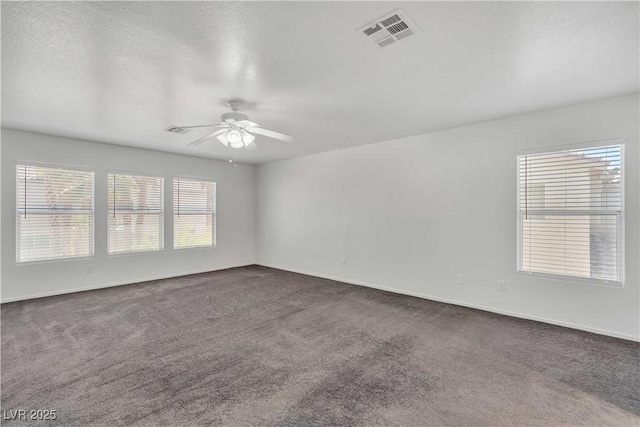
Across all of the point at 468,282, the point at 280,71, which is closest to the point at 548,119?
the point at 468,282

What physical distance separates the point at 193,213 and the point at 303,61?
195 inches

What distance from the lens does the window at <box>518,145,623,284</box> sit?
3158mm

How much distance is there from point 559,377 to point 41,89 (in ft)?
17.5

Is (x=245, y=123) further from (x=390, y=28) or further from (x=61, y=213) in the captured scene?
(x=61, y=213)

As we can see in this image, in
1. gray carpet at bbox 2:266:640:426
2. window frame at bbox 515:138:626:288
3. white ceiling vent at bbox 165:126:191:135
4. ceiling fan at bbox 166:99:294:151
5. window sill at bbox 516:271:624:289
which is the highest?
white ceiling vent at bbox 165:126:191:135

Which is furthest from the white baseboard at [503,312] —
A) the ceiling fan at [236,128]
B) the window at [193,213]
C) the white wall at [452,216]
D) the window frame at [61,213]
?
the window frame at [61,213]

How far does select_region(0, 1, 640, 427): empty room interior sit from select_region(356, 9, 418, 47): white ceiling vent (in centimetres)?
1

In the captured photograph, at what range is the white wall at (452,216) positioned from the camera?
3.17m

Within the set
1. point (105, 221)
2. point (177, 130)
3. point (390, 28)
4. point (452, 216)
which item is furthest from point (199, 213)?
point (390, 28)

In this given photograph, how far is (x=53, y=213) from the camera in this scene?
4.67 meters

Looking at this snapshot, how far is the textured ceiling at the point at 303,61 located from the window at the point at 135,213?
1777 millimetres

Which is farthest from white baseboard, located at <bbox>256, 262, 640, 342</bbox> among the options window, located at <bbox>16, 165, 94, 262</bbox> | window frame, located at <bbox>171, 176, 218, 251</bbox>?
window, located at <bbox>16, 165, 94, 262</bbox>

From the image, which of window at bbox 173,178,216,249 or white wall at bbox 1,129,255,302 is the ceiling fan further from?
window at bbox 173,178,216,249

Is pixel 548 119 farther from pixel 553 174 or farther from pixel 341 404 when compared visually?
pixel 341 404
